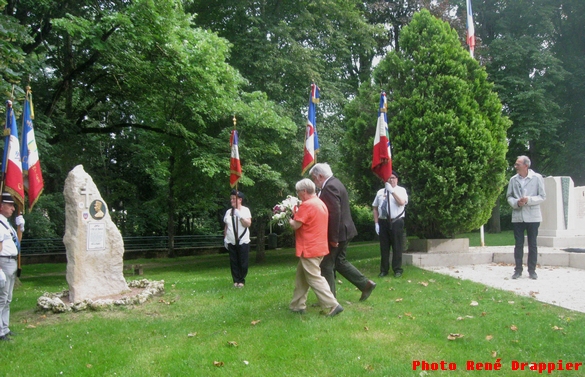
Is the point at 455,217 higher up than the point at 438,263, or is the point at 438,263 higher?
the point at 455,217

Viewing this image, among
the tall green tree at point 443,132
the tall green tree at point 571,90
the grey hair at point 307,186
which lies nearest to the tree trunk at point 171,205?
the tall green tree at point 443,132

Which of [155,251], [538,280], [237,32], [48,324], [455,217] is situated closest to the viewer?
[48,324]

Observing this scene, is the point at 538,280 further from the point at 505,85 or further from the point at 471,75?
the point at 505,85

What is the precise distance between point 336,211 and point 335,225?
196mm

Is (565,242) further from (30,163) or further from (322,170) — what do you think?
(30,163)

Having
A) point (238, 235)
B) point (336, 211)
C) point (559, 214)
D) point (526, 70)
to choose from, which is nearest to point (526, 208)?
point (336, 211)

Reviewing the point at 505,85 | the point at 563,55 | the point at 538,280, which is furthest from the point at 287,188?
the point at 563,55

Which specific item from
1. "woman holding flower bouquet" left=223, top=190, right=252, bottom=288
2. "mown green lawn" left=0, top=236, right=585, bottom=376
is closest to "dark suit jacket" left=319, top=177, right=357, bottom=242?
"mown green lawn" left=0, top=236, right=585, bottom=376

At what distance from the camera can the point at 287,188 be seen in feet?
59.1

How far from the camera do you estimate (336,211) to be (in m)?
6.95

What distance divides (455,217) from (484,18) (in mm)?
22960

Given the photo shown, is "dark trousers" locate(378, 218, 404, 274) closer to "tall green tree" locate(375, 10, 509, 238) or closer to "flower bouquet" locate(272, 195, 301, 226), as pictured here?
"tall green tree" locate(375, 10, 509, 238)

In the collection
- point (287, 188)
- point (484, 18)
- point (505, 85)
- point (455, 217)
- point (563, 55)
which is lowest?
point (455, 217)

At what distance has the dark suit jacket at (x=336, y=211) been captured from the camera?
22.8 feet
